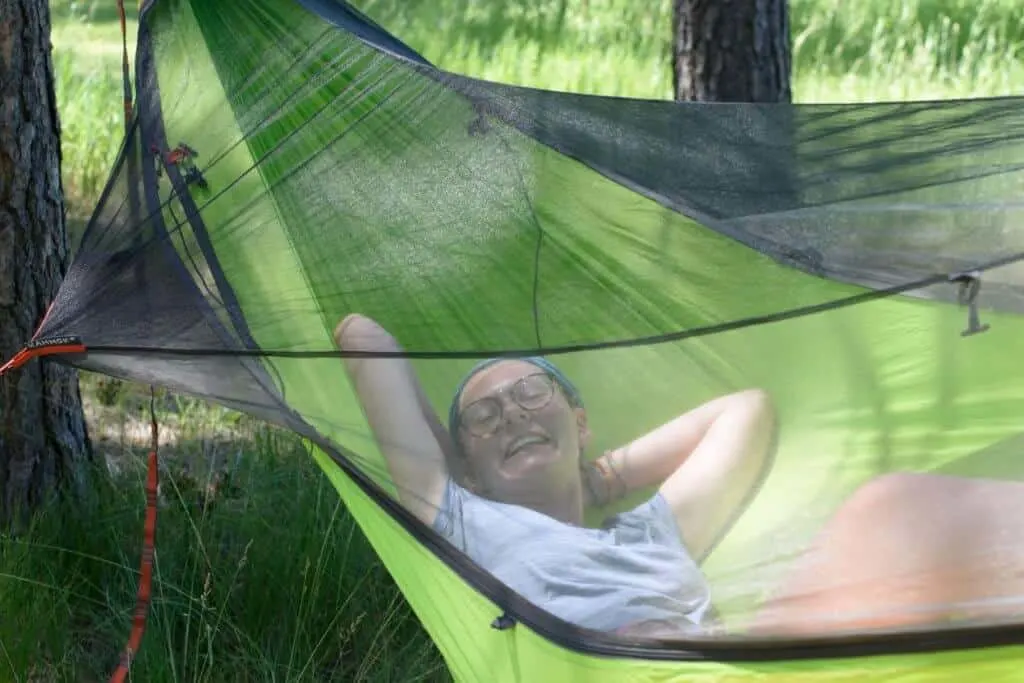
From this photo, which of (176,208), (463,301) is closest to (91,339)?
(176,208)

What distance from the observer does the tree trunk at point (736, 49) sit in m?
3.15

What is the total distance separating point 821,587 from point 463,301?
0.61m

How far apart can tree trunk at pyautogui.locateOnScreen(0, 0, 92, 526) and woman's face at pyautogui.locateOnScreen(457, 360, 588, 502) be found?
0.71m

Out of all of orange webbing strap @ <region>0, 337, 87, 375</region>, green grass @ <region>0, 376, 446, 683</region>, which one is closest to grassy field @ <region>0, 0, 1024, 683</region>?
green grass @ <region>0, 376, 446, 683</region>

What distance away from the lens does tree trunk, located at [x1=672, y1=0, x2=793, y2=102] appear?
10.3ft

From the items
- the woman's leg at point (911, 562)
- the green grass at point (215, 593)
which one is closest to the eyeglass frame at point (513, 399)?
the green grass at point (215, 593)

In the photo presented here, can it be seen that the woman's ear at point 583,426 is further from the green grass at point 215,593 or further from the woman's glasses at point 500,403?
the green grass at point 215,593

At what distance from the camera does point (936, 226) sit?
1.63 m

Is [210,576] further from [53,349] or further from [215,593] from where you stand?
[53,349]

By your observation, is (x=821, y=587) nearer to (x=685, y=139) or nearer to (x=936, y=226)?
(x=936, y=226)

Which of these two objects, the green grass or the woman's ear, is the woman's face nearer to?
→ the woman's ear

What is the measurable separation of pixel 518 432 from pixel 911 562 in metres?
0.55

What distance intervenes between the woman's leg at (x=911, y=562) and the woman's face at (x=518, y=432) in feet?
1.25

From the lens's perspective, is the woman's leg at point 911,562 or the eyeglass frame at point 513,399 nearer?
the woman's leg at point 911,562
